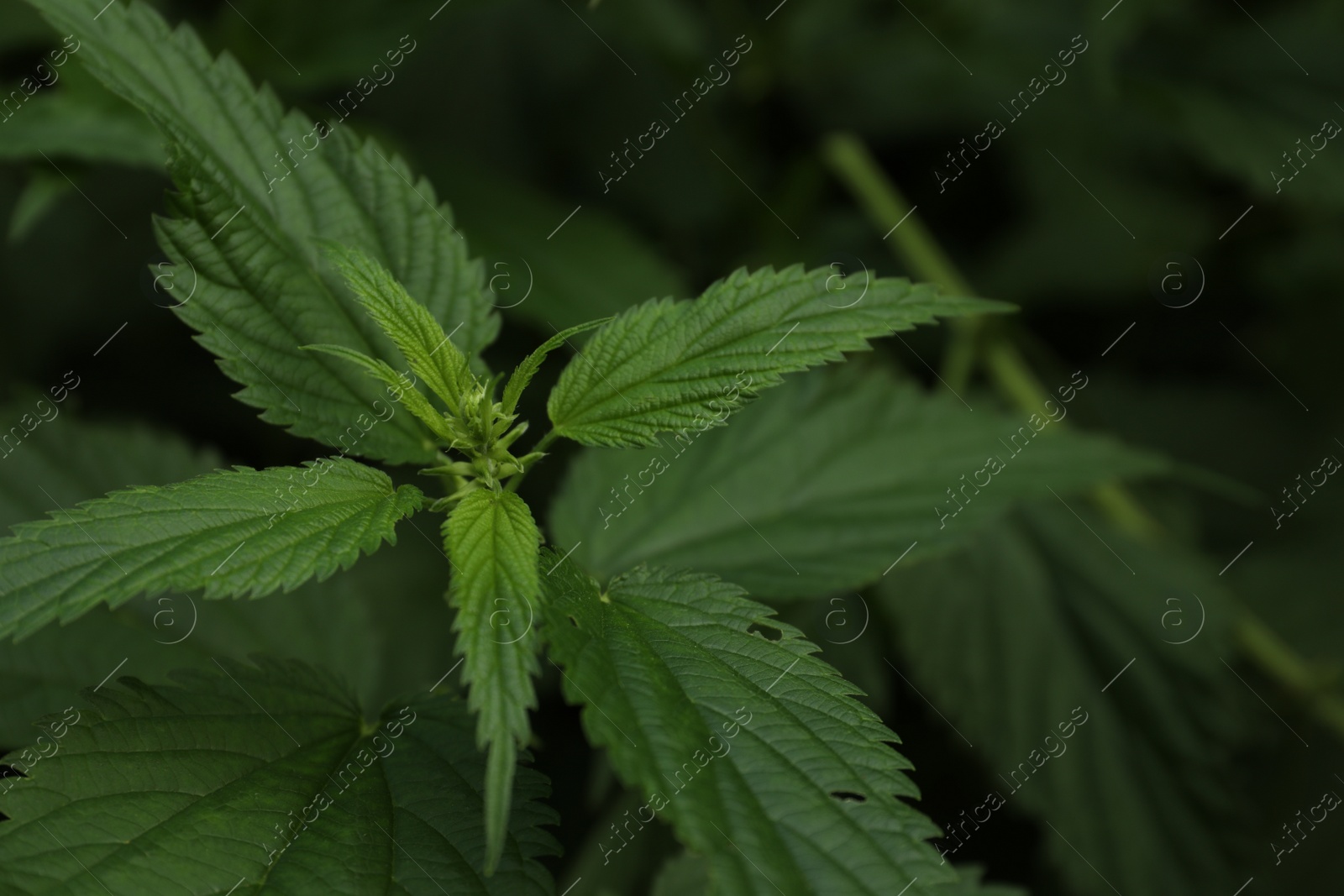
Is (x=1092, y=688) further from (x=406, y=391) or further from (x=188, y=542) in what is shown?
(x=188, y=542)

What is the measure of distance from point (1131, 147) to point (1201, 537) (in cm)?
134

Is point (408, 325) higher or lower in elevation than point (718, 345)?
higher

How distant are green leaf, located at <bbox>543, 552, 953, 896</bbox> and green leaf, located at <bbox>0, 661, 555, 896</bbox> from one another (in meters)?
0.18

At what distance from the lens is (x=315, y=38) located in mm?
2367

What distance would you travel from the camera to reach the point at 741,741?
1.01m

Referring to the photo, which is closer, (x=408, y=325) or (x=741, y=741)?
(x=741, y=741)

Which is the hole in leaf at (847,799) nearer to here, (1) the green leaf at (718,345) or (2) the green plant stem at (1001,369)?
(1) the green leaf at (718,345)

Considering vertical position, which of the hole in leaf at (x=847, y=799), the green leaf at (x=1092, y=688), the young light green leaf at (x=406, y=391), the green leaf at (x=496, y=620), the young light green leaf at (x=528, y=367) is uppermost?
the young light green leaf at (x=406, y=391)

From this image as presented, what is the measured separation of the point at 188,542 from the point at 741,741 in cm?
58

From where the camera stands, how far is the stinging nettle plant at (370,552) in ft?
3.07

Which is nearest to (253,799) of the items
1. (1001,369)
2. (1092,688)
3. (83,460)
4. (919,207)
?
(83,460)

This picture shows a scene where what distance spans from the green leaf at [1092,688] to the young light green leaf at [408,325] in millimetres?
1383

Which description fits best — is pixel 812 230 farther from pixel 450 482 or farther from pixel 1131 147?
pixel 450 482

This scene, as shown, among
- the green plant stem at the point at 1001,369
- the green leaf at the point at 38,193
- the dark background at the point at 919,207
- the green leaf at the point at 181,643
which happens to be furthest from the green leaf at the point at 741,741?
the green plant stem at the point at 1001,369
